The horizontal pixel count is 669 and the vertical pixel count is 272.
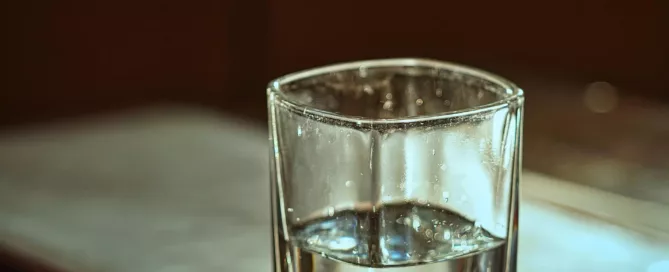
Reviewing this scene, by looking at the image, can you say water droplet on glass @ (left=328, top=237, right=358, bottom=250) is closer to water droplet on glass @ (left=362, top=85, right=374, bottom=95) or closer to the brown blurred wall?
water droplet on glass @ (left=362, top=85, right=374, bottom=95)

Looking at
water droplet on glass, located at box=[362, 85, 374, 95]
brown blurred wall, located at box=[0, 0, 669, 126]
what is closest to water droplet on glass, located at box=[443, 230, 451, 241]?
water droplet on glass, located at box=[362, 85, 374, 95]

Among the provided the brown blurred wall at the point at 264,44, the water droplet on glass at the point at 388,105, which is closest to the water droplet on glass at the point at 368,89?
the water droplet on glass at the point at 388,105

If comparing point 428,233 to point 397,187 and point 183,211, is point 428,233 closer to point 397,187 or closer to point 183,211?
point 397,187

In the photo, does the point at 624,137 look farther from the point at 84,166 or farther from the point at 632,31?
the point at 84,166

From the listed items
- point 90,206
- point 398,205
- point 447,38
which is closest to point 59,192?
point 90,206

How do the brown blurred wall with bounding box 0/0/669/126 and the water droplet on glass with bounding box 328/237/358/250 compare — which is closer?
the water droplet on glass with bounding box 328/237/358/250

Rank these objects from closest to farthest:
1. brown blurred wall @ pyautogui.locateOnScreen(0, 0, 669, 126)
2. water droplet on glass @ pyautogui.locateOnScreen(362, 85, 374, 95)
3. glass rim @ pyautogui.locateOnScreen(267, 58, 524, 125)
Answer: glass rim @ pyautogui.locateOnScreen(267, 58, 524, 125) < water droplet on glass @ pyautogui.locateOnScreen(362, 85, 374, 95) < brown blurred wall @ pyautogui.locateOnScreen(0, 0, 669, 126)

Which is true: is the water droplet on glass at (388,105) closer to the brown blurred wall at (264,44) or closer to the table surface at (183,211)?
the table surface at (183,211)
